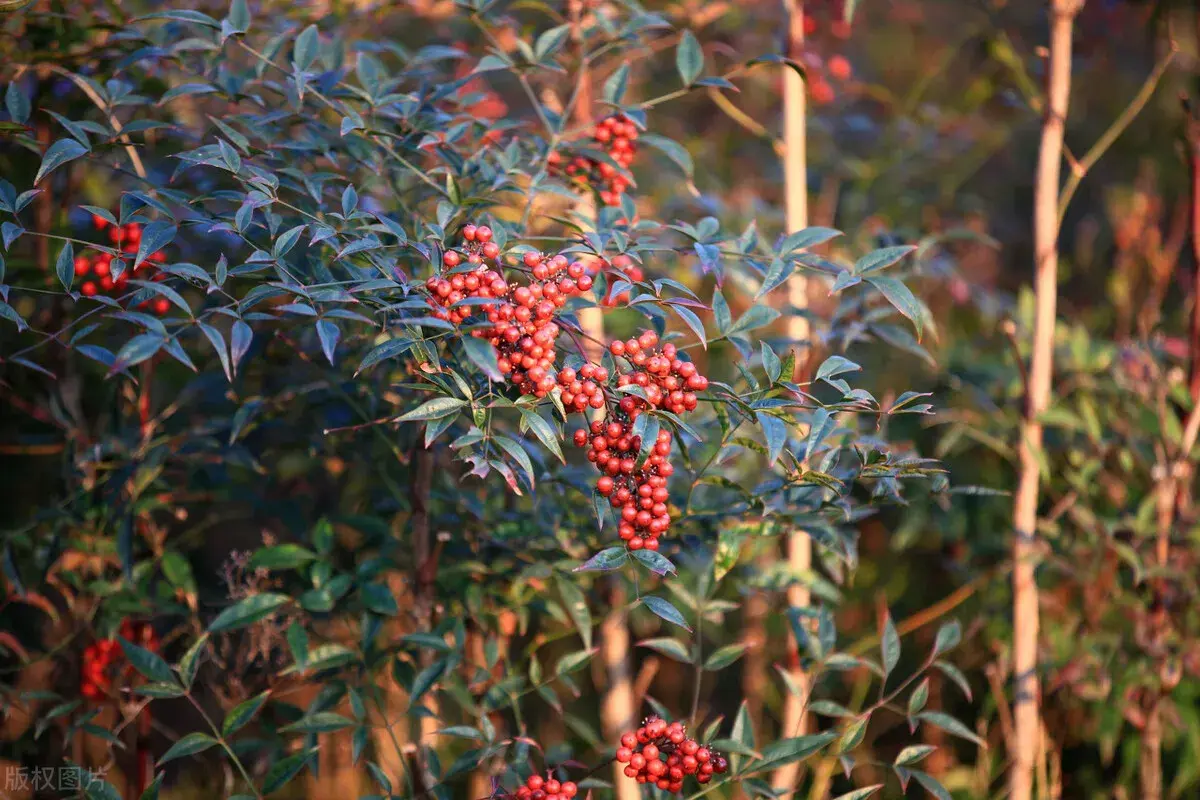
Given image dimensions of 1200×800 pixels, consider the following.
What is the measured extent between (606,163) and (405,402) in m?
0.43

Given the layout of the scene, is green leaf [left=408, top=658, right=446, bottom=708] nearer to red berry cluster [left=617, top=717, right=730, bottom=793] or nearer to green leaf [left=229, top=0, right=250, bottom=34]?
red berry cluster [left=617, top=717, right=730, bottom=793]

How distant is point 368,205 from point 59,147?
0.49 metres

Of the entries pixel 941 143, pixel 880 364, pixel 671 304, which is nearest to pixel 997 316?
pixel 880 364

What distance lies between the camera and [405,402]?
129 cm

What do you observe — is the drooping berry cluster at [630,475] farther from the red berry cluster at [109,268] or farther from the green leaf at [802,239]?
the red berry cluster at [109,268]

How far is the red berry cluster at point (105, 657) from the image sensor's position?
1.46 m

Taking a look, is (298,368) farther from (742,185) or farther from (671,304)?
(742,185)

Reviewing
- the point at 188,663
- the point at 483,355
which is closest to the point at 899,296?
the point at 483,355

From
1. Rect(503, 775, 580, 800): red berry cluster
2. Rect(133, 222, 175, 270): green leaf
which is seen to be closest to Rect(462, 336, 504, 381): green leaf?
Rect(133, 222, 175, 270): green leaf

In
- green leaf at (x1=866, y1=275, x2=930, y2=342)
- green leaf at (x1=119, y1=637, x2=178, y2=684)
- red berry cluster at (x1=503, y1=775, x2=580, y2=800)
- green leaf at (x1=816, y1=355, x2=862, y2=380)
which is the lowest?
green leaf at (x1=119, y1=637, x2=178, y2=684)

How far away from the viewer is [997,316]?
7.54 feet

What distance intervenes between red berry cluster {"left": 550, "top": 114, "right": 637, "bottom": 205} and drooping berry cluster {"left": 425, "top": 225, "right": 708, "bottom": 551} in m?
0.37

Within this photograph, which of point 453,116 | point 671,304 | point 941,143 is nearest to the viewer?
point 671,304

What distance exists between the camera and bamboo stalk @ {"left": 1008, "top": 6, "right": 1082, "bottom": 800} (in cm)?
156
